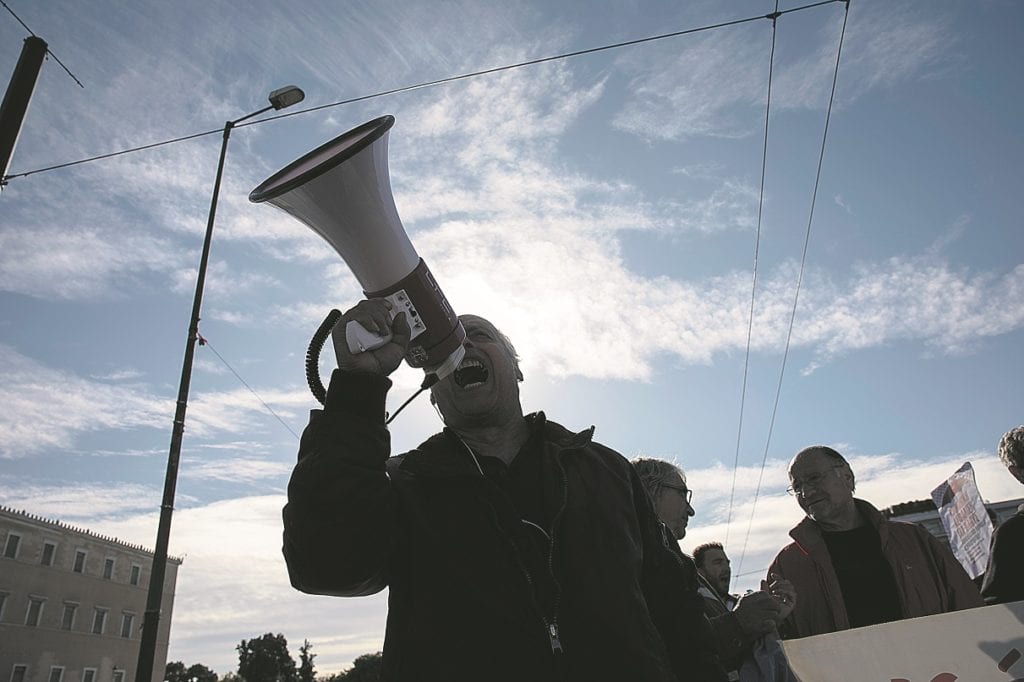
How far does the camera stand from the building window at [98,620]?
3691 centimetres

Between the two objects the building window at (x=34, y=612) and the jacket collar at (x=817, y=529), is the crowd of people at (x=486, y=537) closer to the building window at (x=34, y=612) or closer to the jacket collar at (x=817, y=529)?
the jacket collar at (x=817, y=529)

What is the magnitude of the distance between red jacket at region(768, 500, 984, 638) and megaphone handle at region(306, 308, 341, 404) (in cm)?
267

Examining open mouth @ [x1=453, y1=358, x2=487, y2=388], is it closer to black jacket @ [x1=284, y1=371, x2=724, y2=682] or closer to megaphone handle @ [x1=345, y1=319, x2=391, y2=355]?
black jacket @ [x1=284, y1=371, x2=724, y2=682]

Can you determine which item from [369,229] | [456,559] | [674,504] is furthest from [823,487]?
[369,229]

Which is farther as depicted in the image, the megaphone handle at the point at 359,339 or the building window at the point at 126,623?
the building window at the point at 126,623

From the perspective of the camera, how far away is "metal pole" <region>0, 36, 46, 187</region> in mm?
4078

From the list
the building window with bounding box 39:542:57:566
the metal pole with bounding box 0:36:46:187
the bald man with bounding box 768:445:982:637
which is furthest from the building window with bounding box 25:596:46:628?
the bald man with bounding box 768:445:982:637

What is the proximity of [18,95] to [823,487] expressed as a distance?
5323 millimetres

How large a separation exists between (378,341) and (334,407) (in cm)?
21

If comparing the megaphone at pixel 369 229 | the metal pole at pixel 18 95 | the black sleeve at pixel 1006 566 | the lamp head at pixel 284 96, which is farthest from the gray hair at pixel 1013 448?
the lamp head at pixel 284 96

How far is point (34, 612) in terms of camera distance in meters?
33.7

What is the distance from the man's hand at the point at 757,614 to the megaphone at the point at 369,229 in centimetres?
143

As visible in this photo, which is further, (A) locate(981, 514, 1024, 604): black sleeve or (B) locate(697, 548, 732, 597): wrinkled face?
(B) locate(697, 548, 732, 597): wrinkled face

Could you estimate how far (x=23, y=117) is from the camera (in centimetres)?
418
